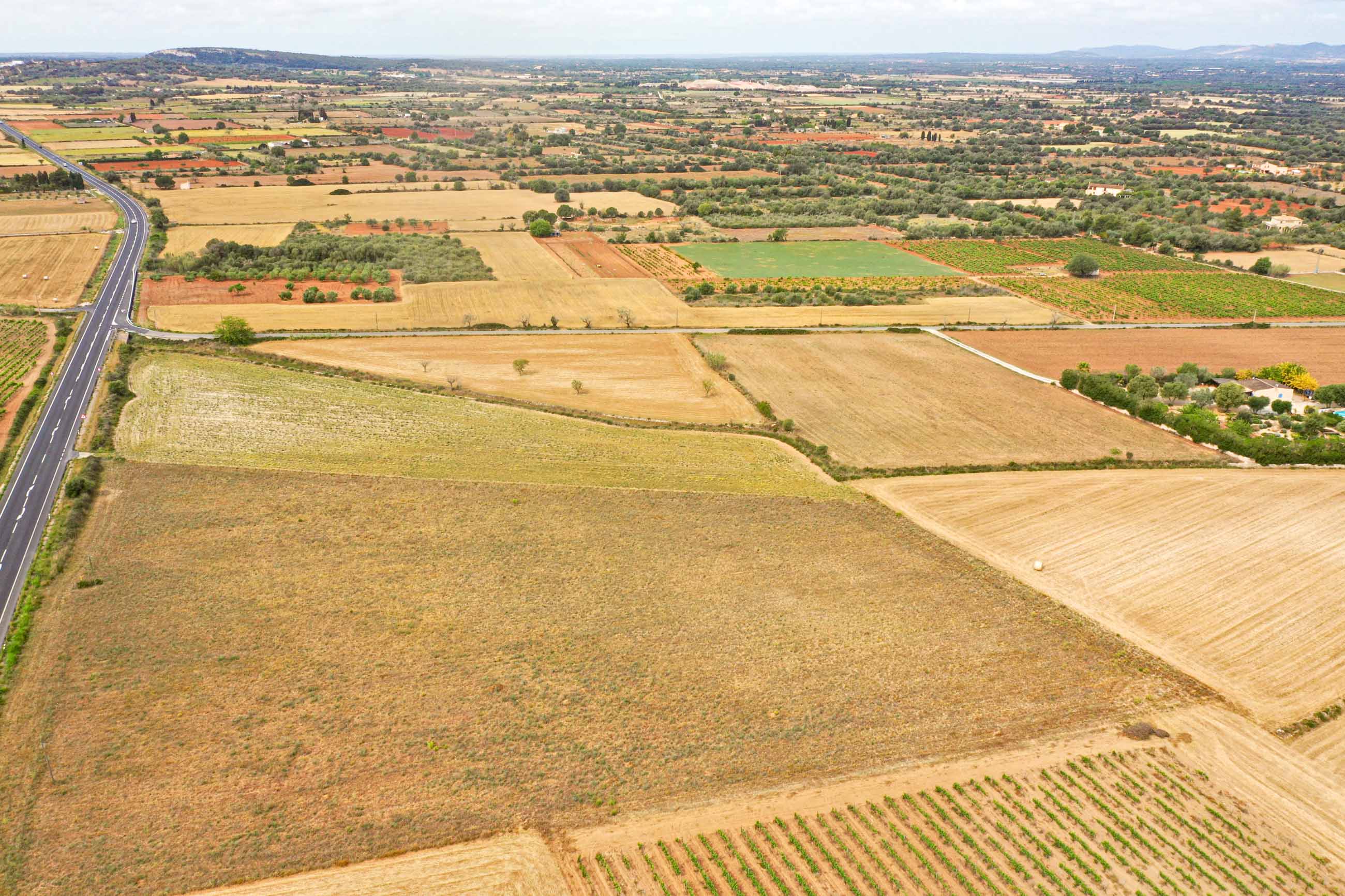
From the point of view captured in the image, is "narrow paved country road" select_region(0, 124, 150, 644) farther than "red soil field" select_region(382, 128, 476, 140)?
No

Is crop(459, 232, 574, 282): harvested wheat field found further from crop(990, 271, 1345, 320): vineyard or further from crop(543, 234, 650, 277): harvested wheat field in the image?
crop(990, 271, 1345, 320): vineyard

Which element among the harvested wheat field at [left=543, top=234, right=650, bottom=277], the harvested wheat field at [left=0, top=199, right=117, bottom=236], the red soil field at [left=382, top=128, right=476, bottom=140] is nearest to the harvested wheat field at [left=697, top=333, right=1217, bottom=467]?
the harvested wheat field at [left=543, top=234, right=650, bottom=277]

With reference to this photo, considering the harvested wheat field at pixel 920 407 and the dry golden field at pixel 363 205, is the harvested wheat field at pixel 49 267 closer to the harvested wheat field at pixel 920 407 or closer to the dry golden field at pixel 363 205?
the dry golden field at pixel 363 205

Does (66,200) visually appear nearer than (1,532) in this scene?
No

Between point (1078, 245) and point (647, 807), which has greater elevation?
point (1078, 245)

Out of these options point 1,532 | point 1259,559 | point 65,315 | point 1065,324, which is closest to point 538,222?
point 65,315

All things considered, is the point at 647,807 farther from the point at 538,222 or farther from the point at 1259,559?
the point at 538,222

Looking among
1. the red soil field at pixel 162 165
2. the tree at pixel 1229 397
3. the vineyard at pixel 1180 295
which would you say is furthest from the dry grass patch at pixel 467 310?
the red soil field at pixel 162 165
